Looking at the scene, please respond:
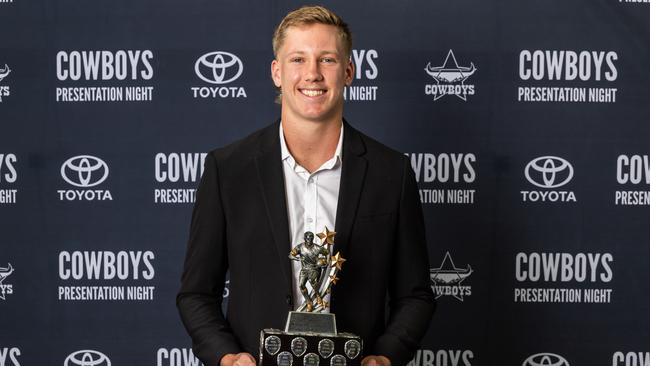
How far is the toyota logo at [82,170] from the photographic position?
2914 mm

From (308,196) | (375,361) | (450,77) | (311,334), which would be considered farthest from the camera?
(450,77)

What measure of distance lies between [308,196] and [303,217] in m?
0.05

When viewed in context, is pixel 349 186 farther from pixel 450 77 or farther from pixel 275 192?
pixel 450 77

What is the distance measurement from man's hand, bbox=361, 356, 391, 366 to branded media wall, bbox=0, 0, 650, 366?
4.25ft

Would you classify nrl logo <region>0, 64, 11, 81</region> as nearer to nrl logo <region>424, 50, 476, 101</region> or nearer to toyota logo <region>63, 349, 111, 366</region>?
toyota logo <region>63, 349, 111, 366</region>

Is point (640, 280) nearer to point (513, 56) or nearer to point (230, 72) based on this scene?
point (513, 56)

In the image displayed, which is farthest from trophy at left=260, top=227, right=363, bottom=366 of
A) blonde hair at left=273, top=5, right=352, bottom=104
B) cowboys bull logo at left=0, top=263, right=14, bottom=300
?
cowboys bull logo at left=0, top=263, right=14, bottom=300

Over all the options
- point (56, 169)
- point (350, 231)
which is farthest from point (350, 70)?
point (56, 169)

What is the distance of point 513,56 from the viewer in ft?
9.46

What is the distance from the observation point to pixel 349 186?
1688 millimetres

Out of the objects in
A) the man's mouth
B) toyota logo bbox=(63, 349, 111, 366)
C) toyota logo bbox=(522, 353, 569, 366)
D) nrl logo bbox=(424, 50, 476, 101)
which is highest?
nrl logo bbox=(424, 50, 476, 101)

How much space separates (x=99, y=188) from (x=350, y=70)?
59.4 inches

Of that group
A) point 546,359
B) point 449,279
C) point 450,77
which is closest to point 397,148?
point 450,77

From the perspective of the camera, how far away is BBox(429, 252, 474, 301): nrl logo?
289 cm
